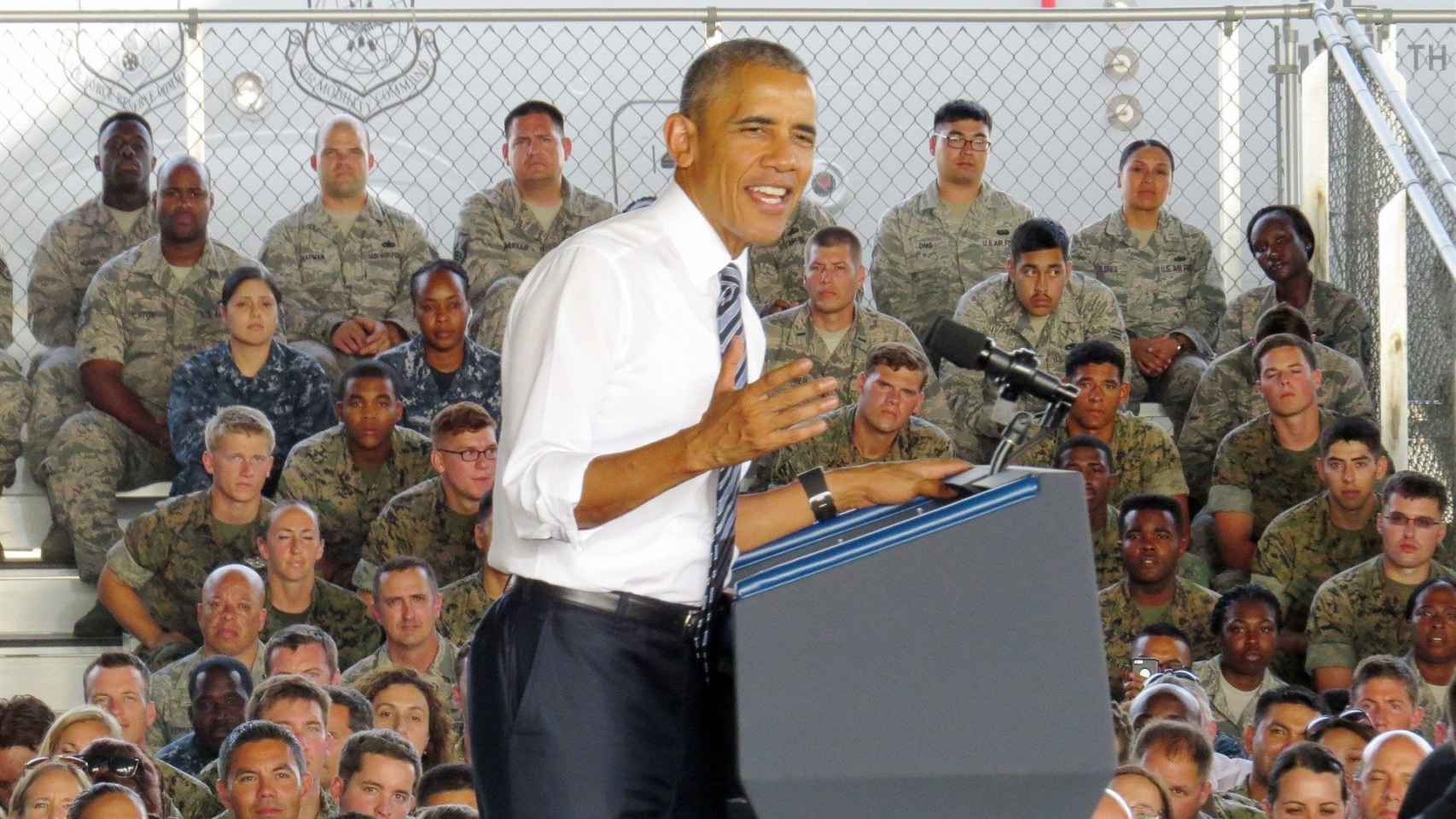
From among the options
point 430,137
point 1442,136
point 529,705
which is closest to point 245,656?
point 430,137

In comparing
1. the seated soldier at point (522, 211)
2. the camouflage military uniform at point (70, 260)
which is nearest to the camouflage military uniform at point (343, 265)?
the seated soldier at point (522, 211)

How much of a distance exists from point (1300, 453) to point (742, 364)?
4.82 m

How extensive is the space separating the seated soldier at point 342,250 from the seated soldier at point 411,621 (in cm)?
179

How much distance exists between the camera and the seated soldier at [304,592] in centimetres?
621

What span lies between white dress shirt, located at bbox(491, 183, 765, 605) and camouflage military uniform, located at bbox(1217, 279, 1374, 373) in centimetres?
529

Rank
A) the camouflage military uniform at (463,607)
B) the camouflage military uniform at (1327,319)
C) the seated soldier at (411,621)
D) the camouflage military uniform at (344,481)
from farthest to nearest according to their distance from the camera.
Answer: the camouflage military uniform at (1327,319)
the camouflage military uniform at (344,481)
the camouflage military uniform at (463,607)
the seated soldier at (411,621)

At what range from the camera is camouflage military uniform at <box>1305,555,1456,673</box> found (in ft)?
20.2

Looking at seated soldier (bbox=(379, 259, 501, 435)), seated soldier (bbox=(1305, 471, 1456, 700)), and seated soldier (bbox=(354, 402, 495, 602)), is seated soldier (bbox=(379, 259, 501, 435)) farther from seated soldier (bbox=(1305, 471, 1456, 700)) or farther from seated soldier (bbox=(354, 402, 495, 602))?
seated soldier (bbox=(1305, 471, 1456, 700))

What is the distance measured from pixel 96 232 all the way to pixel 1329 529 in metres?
4.35

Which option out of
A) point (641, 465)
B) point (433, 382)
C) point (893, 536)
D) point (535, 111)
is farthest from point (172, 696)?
point (893, 536)

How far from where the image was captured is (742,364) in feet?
7.73

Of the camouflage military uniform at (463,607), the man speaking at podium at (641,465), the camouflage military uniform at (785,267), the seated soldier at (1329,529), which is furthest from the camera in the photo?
the camouflage military uniform at (785,267)

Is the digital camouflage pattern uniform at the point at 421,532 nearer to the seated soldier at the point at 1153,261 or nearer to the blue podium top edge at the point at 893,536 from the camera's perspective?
the seated soldier at the point at 1153,261

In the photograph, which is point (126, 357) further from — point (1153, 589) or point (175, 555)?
point (1153, 589)
